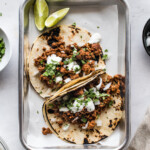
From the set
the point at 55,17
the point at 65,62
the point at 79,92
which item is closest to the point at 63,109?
the point at 79,92

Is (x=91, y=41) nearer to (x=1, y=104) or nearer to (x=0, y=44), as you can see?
(x=0, y=44)

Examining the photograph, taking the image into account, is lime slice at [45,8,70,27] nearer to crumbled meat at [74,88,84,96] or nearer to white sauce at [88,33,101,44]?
white sauce at [88,33,101,44]

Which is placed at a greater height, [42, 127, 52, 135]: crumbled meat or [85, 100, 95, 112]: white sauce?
[85, 100, 95, 112]: white sauce

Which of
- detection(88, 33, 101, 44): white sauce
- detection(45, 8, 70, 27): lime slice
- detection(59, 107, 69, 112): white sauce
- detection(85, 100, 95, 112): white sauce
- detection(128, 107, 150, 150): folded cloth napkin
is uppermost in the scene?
detection(45, 8, 70, 27): lime slice

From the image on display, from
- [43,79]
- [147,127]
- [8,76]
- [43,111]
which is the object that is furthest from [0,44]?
[147,127]

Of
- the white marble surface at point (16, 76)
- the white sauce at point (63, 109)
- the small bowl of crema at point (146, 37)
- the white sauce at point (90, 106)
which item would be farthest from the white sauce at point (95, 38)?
the white sauce at point (63, 109)

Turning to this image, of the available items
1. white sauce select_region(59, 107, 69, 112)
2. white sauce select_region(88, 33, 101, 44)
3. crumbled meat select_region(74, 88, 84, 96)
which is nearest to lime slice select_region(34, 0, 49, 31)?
white sauce select_region(88, 33, 101, 44)

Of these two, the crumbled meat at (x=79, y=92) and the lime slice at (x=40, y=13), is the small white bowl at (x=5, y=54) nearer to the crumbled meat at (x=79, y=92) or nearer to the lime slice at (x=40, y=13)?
the lime slice at (x=40, y=13)
